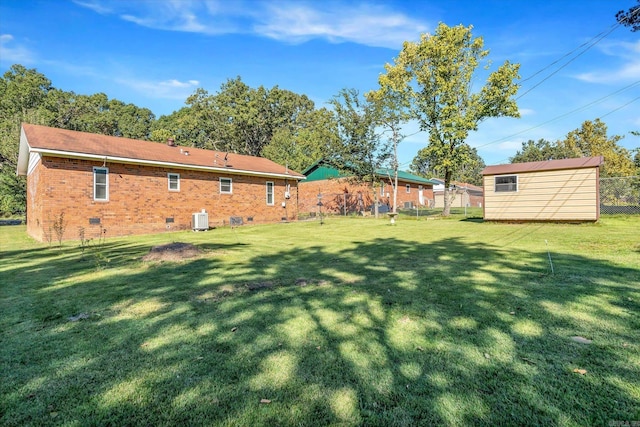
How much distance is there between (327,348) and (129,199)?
575 inches

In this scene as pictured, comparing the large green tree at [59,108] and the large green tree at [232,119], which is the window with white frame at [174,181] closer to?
the large green tree at [59,108]

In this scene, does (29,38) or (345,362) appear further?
(29,38)

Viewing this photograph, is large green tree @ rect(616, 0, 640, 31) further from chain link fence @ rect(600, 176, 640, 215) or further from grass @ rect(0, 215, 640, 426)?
grass @ rect(0, 215, 640, 426)

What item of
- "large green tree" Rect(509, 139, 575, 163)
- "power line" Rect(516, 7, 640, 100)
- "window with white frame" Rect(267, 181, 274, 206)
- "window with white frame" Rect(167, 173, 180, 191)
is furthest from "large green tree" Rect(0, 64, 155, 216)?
"large green tree" Rect(509, 139, 575, 163)

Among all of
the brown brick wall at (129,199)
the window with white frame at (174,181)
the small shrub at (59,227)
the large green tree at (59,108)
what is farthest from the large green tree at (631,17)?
the large green tree at (59,108)

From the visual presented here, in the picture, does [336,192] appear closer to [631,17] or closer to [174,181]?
[174,181]

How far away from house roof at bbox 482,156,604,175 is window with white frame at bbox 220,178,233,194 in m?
14.1

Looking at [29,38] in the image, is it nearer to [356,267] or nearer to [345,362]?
[356,267]

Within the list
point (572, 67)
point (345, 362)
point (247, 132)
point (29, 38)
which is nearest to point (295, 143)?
point (247, 132)

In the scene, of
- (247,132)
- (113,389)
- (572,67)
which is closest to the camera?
(113,389)

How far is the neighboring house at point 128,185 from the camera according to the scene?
40.9 ft

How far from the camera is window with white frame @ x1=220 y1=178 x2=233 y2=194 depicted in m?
17.8

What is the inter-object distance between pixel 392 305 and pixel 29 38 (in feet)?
81.9

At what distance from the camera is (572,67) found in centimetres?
1504
